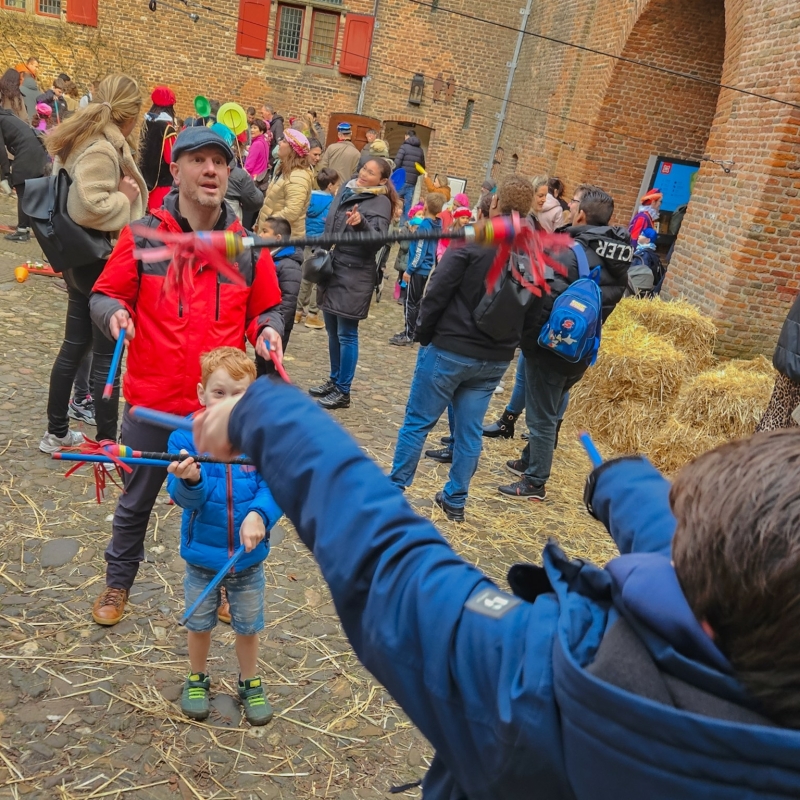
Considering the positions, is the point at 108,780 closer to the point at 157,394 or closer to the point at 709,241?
the point at 157,394

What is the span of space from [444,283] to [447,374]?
54cm

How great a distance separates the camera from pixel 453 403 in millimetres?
4449

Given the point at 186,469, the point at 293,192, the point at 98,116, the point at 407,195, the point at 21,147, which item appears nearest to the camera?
the point at 186,469

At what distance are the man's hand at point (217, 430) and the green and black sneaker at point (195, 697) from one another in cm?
185

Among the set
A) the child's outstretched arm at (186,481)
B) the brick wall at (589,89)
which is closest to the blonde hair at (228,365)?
the child's outstretched arm at (186,481)

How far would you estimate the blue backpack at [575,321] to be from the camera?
432cm

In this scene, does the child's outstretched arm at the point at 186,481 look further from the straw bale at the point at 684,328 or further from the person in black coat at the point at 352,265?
the straw bale at the point at 684,328

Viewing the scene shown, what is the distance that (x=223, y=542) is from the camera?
2.50 metres

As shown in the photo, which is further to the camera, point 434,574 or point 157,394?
point 157,394

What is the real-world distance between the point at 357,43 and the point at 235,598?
1952cm

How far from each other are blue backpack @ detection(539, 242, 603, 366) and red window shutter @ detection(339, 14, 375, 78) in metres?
17.1

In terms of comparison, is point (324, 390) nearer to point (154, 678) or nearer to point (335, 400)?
point (335, 400)

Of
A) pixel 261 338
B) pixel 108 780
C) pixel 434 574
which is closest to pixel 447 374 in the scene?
pixel 261 338

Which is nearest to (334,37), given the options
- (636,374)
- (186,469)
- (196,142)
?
(636,374)
